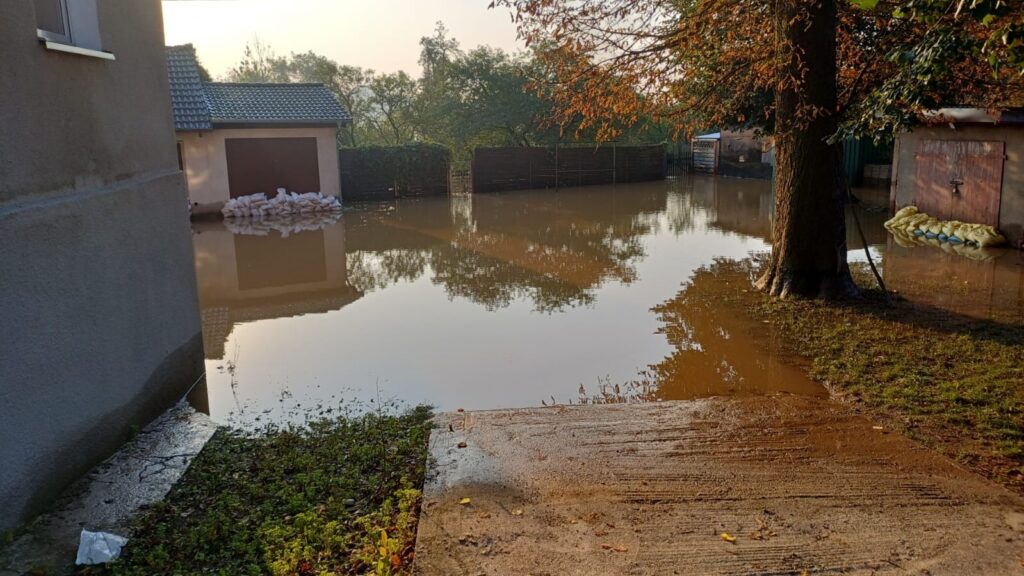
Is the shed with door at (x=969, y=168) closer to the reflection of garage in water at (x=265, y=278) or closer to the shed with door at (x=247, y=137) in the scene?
the reflection of garage in water at (x=265, y=278)

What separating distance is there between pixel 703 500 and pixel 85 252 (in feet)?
13.2

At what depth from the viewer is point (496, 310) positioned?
973 centimetres

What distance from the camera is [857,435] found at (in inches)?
205

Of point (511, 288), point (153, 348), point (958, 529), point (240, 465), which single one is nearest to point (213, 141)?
point (511, 288)

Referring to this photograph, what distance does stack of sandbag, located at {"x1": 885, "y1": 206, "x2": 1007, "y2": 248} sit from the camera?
42.4 feet

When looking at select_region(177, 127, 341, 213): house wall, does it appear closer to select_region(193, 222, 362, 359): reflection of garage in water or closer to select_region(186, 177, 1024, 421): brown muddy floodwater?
select_region(186, 177, 1024, 421): brown muddy floodwater

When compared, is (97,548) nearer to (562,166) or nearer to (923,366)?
(923,366)

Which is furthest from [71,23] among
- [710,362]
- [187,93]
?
[187,93]

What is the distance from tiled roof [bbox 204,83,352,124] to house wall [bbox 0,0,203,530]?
1474cm

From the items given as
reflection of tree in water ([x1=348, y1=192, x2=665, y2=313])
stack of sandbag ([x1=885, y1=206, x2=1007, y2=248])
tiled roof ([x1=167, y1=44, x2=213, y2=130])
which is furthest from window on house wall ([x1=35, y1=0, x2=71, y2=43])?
tiled roof ([x1=167, y1=44, x2=213, y2=130])

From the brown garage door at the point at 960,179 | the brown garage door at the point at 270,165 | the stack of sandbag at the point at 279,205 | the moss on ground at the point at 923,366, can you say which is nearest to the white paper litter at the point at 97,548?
the moss on ground at the point at 923,366

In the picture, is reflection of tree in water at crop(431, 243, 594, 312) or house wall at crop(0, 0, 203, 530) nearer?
house wall at crop(0, 0, 203, 530)

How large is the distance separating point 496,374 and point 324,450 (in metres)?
2.36

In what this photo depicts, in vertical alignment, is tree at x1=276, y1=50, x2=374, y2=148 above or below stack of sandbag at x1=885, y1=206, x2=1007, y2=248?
above
